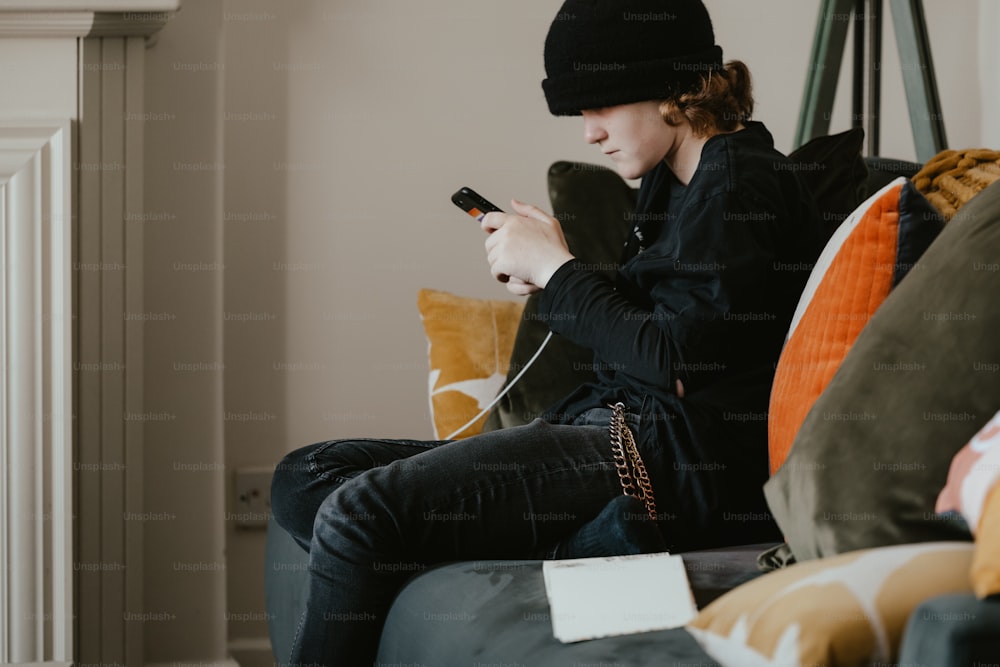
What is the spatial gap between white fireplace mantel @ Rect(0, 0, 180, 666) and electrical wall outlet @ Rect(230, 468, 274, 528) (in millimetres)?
283

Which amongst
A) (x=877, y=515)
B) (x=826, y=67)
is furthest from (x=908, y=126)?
(x=877, y=515)

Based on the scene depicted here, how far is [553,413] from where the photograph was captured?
1400mm

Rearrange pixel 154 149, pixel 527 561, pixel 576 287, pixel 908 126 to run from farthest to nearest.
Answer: pixel 908 126 → pixel 154 149 → pixel 576 287 → pixel 527 561

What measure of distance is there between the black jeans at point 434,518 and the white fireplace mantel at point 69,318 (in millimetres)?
719

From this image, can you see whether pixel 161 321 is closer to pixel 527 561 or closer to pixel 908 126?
pixel 527 561

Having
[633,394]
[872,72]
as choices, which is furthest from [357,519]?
[872,72]

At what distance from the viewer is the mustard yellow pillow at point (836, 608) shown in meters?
0.65

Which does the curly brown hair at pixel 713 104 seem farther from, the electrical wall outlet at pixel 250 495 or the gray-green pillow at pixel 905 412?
the electrical wall outlet at pixel 250 495

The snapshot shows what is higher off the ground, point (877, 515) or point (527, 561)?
point (877, 515)

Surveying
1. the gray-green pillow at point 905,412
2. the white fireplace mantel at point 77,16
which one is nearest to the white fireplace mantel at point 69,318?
the white fireplace mantel at point 77,16

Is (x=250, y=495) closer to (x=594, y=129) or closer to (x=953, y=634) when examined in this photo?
(x=594, y=129)

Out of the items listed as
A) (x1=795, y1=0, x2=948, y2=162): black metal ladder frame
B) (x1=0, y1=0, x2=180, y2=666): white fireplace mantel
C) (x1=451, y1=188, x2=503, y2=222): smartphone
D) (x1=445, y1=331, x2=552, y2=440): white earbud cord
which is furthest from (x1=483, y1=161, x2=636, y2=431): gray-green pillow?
(x1=0, y1=0, x2=180, y2=666): white fireplace mantel

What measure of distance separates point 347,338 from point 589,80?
0.96m

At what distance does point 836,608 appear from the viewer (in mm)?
666
